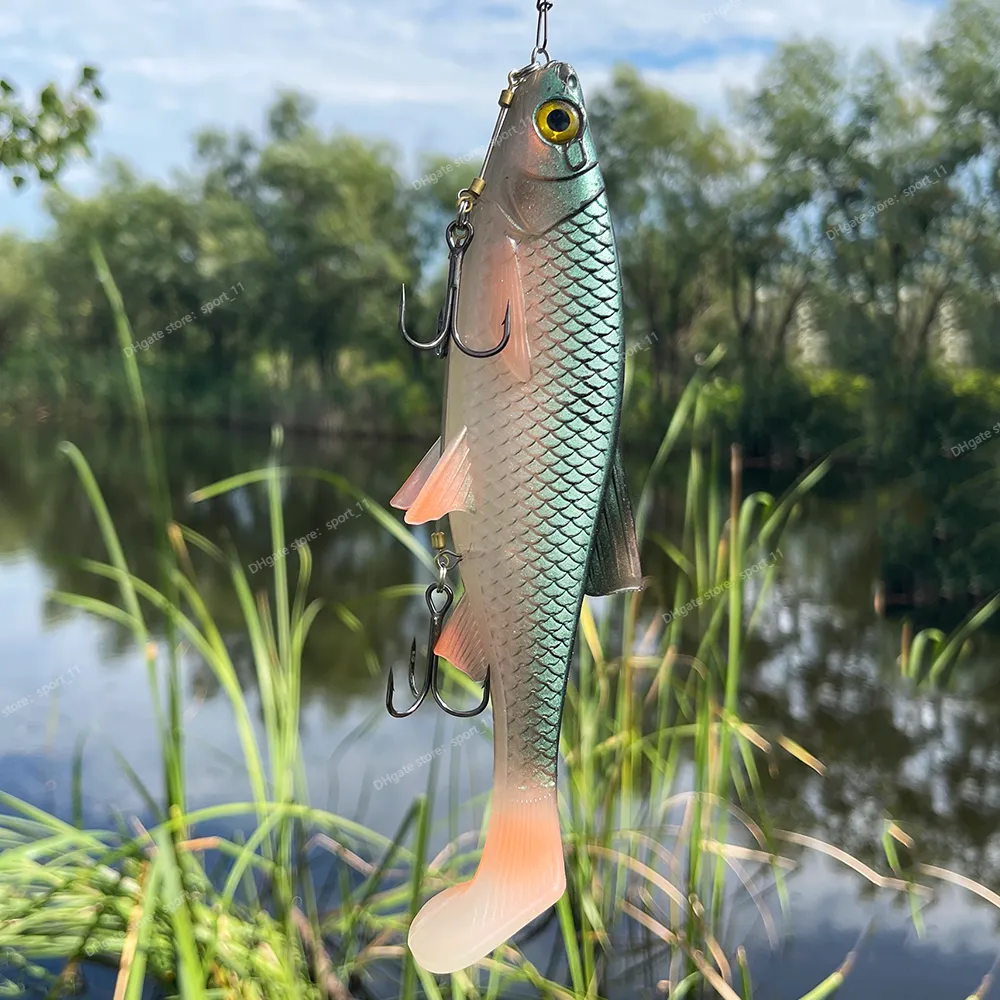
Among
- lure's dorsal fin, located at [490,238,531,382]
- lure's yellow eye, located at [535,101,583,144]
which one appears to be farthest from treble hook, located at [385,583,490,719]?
lure's yellow eye, located at [535,101,583,144]

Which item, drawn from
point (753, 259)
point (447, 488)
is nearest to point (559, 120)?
point (447, 488)

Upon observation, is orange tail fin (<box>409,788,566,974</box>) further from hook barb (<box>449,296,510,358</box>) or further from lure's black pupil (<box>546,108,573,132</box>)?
lure's black pupil (<box>546,108,573,132</box>)

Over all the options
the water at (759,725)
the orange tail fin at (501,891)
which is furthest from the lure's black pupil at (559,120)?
the water at (759,725)

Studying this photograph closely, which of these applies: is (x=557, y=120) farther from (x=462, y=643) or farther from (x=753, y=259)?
(x=753, y=259)

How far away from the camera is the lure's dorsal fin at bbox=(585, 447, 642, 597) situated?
1.77 ft

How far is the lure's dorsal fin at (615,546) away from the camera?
0.54 meters

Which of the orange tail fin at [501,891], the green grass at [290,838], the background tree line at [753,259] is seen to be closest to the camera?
the orange tail fin at [501,891]

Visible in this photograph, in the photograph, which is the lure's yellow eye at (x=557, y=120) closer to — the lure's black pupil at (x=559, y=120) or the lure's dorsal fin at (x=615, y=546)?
the lure's black pupil at (x=559, y=120)

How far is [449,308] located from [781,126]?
6.17 meters

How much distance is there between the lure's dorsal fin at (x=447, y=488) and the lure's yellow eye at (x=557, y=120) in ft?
0.59

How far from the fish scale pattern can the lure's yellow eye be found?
41 mm

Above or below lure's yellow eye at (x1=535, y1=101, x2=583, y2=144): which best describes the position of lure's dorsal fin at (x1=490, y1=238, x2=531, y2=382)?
below

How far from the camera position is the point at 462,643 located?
1.78ft

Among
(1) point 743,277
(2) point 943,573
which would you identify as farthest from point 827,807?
(1) point 743,277
